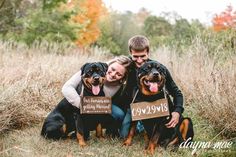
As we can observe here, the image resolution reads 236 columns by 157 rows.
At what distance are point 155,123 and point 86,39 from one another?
770 inches

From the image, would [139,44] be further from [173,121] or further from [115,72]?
[173,121]

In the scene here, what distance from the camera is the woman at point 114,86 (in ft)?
15.2

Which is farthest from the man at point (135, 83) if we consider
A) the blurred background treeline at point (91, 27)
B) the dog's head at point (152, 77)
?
the blurred background treeline at point (91, 27)

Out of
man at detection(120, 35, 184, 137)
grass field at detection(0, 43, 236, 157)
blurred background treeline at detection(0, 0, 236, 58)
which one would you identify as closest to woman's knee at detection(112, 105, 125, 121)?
man at detection(120, 35, 184, 137)

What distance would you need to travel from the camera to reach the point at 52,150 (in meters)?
4.34

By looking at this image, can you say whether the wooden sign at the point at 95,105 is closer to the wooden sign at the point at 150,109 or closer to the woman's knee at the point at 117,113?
the woman's knee at the point at 117,113

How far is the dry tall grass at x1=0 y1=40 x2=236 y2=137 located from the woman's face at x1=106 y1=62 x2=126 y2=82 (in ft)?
4.15

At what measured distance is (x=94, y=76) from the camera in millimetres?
4320

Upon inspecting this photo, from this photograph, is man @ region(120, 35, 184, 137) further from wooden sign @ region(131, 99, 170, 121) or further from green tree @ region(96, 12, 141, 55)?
green tree @ region(96, 12, 141, 55)

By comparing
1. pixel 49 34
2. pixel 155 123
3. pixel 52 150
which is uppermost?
pixel 49 34

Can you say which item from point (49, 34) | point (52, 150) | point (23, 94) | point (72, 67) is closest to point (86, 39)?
point (49, 34)

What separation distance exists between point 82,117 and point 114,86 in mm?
668

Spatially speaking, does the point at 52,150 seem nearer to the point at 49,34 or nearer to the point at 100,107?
the point at 100,107

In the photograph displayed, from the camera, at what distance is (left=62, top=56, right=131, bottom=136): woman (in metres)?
4.64
